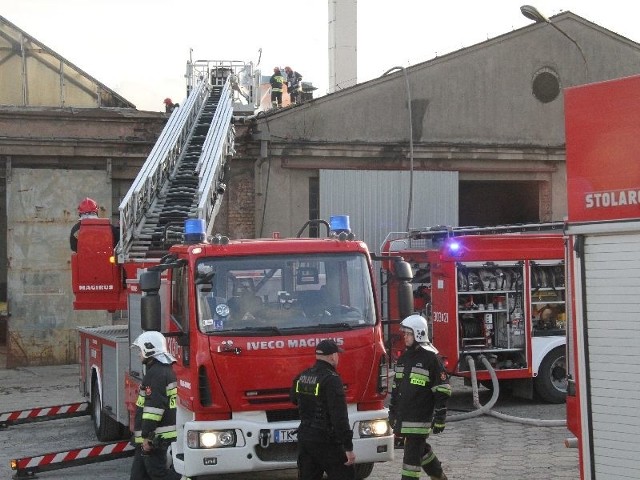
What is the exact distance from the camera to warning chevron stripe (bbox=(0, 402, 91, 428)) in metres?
13.3

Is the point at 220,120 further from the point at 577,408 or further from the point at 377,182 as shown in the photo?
the point at 577,408

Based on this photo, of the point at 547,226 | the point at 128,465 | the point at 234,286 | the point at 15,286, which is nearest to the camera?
the point at 234,286

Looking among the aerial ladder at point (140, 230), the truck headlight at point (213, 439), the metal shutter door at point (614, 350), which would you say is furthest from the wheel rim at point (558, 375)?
the metal shutter door at point (614, 350)

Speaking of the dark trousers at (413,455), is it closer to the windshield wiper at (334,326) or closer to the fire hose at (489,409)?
the windshield wiper at (334,326)

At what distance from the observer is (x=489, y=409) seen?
13.2 m

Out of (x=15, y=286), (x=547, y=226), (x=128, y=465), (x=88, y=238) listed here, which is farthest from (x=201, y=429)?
(x=15, y=286)

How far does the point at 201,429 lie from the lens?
27.6 ft

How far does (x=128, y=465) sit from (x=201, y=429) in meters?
2.96

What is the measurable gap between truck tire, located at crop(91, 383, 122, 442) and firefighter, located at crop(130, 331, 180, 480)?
439 centimetres

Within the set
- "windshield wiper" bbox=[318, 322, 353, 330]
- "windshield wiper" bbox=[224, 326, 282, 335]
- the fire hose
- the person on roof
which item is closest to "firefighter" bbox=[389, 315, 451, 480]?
"windshield wiper" bbox=[318, 322, 353, 330]

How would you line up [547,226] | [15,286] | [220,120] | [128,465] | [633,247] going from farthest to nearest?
1. [15,286]
2. [220,120]
3. [547,226]
4. [128,465]
5. [633,247]

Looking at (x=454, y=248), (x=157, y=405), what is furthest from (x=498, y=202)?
(x=157, y=405)

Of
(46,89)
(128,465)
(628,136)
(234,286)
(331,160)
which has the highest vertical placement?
(46,89)

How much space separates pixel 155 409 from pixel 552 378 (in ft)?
25.1
